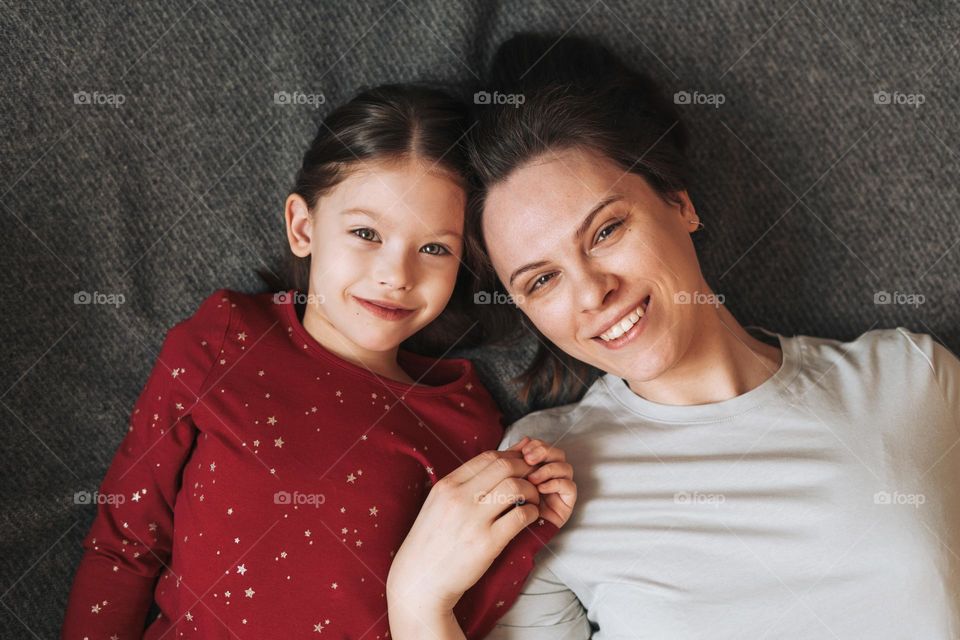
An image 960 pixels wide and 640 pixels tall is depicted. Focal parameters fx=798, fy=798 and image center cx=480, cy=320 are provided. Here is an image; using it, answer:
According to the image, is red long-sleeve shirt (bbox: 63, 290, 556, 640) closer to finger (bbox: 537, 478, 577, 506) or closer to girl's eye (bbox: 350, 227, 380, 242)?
finger (bbox: 537, 478, 577, 506)

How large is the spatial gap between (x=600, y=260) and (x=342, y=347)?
19.2 inches

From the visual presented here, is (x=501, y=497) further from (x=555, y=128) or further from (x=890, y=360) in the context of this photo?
(x=890, y=360)

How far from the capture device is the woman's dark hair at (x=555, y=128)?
49.1 inches

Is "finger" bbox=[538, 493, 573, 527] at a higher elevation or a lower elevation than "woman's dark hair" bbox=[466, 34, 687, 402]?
lower

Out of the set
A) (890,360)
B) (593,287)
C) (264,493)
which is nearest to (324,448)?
(264,493)

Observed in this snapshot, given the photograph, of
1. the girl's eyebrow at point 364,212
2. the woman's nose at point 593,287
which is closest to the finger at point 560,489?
the woman's nose at point 593,287

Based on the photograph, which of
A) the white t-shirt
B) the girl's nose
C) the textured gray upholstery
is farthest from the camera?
the textured gray upholstery

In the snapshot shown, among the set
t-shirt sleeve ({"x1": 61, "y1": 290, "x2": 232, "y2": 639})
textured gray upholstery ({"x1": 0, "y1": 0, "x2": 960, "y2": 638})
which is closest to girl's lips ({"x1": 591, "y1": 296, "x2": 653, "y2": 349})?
textured gray upholstery ({"x1": 0, "y1": 0, "x2": 960, "y2": 638})

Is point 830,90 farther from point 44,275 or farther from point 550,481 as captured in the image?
point 44,275

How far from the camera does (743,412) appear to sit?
1.29 m

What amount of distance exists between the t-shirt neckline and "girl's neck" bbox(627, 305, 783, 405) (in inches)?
0.6

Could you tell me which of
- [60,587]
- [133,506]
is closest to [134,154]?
[133,506]

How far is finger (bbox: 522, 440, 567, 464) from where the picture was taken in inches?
49.0

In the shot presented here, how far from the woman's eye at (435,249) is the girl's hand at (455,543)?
37 cm
